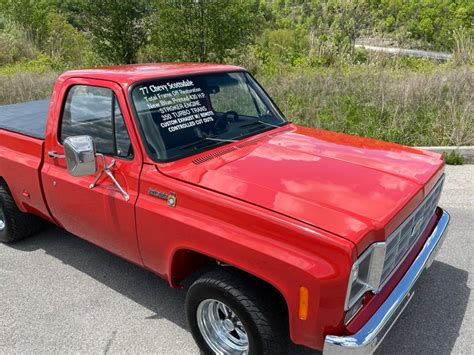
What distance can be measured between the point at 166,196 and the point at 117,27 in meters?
10.9

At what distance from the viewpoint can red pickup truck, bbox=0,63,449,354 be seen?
6.84 ft

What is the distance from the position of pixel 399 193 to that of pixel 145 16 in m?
11.7

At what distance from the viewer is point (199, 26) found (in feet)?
35.1

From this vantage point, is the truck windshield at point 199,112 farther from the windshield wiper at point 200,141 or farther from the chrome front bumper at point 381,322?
the chrome front bumper at point 381,322

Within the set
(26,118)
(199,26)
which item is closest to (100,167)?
(26,118)

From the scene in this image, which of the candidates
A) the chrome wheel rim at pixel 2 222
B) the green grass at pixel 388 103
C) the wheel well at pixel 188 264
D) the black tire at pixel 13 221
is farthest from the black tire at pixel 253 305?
the green grass at pixel 388 103

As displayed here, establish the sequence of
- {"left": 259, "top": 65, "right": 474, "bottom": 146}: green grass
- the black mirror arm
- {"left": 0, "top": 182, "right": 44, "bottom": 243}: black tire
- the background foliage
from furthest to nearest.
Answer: the background foliage, {"left": 259, "top": 65, "right": 474, "bottom": 146}: green grass, {"left": 0, "top": 182, "right": 44, "bottom": 243}: black tire, the black mirror arm

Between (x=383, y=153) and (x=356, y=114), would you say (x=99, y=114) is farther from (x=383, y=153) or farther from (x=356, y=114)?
(x=356, y=114)

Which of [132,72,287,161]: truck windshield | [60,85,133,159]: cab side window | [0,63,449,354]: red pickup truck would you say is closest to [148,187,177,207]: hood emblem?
[0,63,449,354]: red pickup truck

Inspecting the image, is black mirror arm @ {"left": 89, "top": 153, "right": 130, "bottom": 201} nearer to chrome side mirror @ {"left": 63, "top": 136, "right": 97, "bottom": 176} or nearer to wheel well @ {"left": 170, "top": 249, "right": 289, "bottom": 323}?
chrome side mirror @ {"left": 63, "top": 136, "right": 97, "bottom": 176}

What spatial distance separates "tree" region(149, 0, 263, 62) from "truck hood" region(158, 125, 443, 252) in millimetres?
8232

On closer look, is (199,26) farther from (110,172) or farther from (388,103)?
(110,172)

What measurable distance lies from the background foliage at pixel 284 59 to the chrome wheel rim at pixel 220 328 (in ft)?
16.9

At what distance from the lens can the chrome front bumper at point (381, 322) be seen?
6.63 feet
